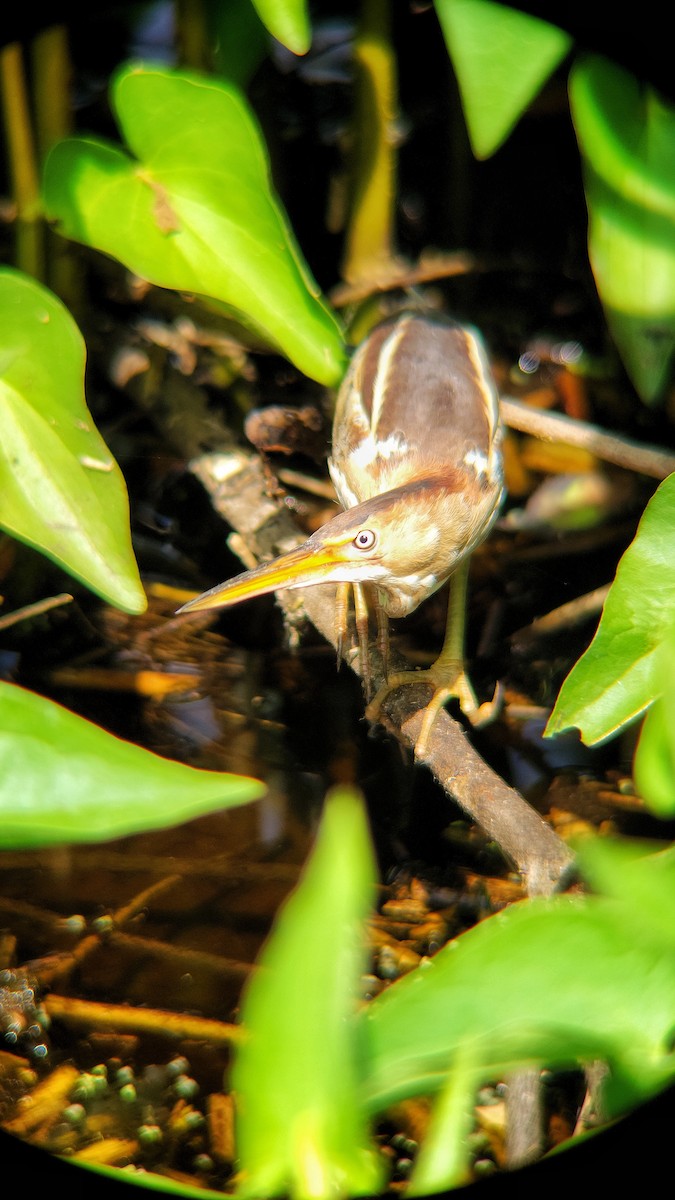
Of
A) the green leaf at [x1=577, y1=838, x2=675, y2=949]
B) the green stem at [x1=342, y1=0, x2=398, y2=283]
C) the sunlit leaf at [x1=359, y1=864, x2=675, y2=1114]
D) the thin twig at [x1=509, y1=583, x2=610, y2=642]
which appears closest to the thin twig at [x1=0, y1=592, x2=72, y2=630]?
the thin twig at [x1=509, y1=583, x2=610, y2=642]

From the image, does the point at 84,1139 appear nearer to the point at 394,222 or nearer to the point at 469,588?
the point at 469,588

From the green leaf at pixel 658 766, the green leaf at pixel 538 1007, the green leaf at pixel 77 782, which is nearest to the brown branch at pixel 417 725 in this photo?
the green leaf at pixel 658 766

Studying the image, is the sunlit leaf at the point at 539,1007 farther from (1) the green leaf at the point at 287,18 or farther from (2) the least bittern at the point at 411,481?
(1) the green leaf at the point at 287,18

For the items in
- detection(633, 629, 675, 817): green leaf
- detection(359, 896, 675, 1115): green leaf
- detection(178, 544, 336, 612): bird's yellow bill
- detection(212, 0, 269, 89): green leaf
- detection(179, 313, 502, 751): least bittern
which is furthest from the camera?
detection(212, 0, 269, 89): green leaf

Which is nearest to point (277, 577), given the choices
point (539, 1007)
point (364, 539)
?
point (364, 539)

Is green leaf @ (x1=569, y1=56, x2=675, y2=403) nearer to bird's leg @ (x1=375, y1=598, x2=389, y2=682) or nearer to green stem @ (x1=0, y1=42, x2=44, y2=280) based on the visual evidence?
bird's leg @ (x1=375, y1=598, x2=389, y2=682)
